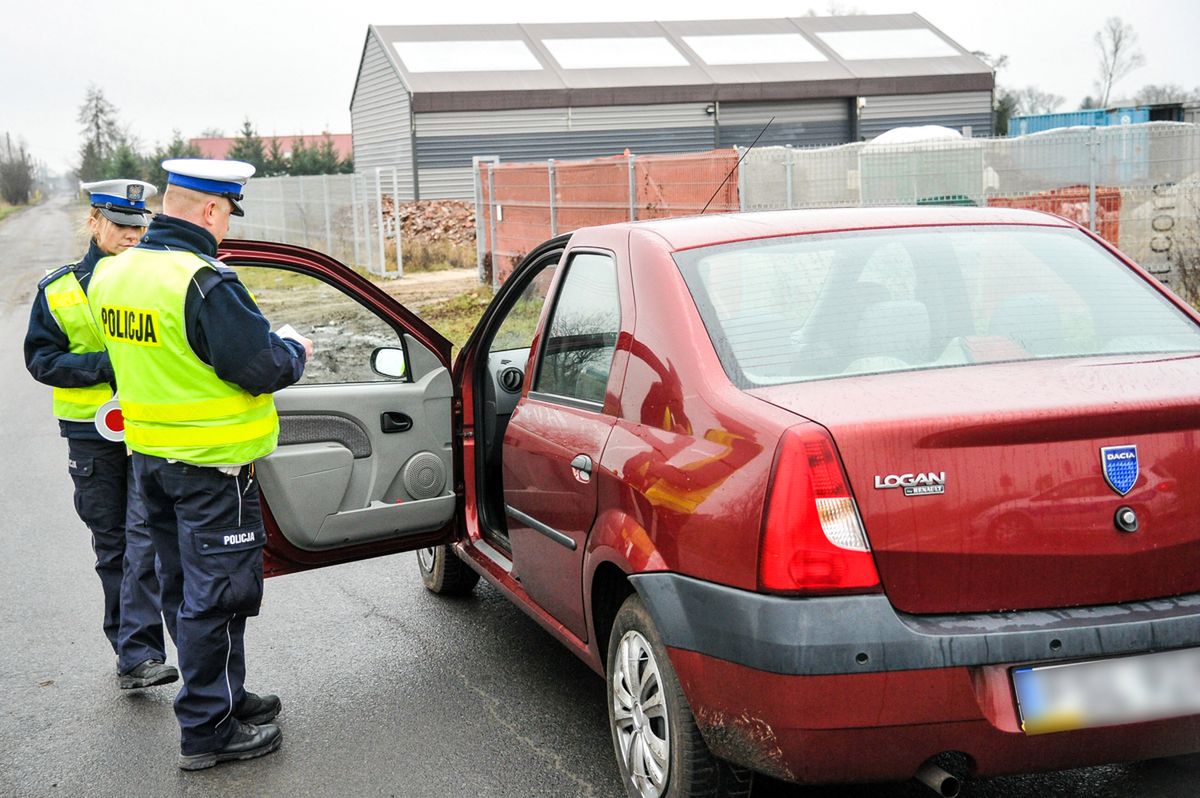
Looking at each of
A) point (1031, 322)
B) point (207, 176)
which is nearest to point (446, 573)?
point (207, 176)

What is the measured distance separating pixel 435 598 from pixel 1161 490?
144 inches

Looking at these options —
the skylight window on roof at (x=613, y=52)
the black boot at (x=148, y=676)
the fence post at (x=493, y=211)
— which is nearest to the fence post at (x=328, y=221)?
the fence post at (x=493, y=211)

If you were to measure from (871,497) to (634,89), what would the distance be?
34521mm

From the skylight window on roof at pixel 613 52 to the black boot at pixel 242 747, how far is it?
112 ft

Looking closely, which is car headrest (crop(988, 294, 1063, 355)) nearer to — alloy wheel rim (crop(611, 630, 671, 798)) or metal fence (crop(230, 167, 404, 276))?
alloy wheel rim (crop(611, 630, 671, 798))

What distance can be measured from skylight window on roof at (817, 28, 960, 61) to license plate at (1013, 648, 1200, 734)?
38.1 metres

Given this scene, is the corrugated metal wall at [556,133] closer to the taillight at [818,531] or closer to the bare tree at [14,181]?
the taillight at [818,531]

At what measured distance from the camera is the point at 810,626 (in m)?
2.70

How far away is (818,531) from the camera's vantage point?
2715mm

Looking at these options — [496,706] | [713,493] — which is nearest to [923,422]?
[713,493]

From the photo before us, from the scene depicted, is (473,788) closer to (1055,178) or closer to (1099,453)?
(1099,453)

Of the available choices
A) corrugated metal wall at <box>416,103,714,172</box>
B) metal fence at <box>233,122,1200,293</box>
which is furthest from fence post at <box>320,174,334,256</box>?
metal fence at <box>233,122,1200,293</box>

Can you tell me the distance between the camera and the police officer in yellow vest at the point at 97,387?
Answer: 466 cm

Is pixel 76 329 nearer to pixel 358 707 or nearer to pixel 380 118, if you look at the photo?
pixel 358 707
